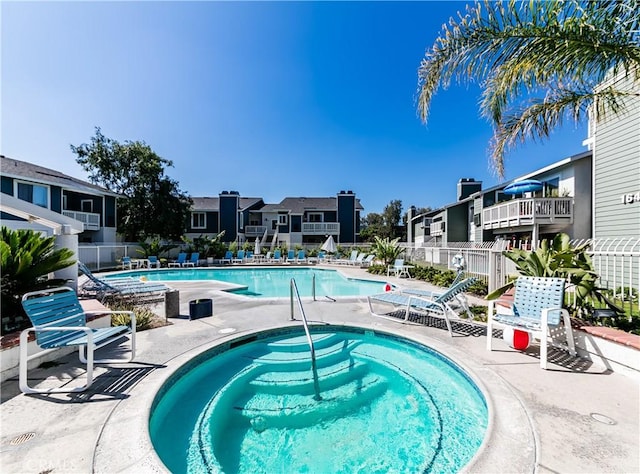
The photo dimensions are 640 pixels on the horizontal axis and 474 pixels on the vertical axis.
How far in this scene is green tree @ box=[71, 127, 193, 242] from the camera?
2455cm

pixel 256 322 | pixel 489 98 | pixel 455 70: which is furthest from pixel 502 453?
pixel 489 98

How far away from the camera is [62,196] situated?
2064 centimetres

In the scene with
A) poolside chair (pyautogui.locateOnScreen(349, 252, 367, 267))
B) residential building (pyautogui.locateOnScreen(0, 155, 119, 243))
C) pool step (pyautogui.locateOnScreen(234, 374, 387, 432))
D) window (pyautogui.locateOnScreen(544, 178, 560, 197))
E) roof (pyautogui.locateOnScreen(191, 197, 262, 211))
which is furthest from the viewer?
roof (pyautogui.locateOnScreen(191, 197, 262, 211))

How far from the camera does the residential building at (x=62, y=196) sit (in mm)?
17672

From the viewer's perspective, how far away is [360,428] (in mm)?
3449

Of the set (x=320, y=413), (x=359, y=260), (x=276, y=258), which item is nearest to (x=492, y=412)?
(x=320, y=413)

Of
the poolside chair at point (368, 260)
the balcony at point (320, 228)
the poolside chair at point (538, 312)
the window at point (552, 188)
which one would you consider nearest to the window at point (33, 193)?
the poolside chair at point (368, 260)

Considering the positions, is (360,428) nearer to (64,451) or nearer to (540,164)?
(64,451)

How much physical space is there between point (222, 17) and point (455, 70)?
8136 mm

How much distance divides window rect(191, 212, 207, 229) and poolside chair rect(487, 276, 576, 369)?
115 ft

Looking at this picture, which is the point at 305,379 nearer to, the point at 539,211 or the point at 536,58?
the point at 536,58

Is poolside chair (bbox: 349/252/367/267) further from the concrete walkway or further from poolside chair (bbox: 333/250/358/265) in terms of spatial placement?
the concrete walkway

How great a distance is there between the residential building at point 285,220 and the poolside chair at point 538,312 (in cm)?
2923

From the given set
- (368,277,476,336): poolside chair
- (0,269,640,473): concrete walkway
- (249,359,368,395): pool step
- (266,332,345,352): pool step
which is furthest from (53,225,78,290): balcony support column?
(368,277,476,336): poolside chair
